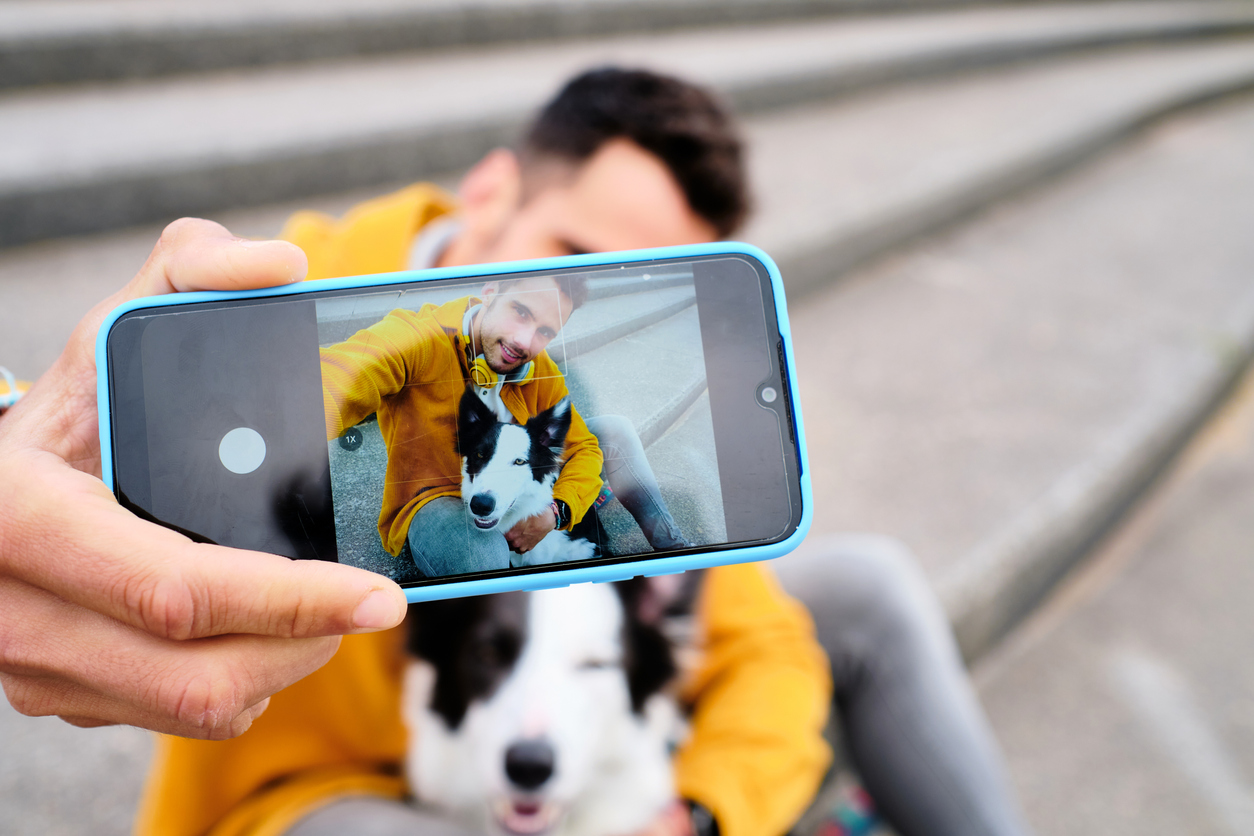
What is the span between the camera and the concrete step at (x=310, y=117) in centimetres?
117

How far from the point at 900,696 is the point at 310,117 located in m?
1.48

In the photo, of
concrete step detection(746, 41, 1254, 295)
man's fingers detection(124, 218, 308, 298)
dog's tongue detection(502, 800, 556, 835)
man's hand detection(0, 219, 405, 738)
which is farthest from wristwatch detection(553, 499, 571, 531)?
concrete step detection(746, 41, 1254, 295)

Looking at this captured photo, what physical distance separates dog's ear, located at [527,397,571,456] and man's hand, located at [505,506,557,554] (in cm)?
4

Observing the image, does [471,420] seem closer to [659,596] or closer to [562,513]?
[562,513]

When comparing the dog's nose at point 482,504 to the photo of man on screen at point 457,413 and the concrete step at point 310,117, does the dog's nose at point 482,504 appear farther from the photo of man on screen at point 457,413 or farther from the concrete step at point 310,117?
the concrete step at point 310,117

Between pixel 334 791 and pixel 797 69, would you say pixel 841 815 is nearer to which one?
pixel 334 791

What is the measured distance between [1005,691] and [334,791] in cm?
108

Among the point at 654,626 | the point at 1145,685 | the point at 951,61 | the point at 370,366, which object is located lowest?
the point at 1145,685

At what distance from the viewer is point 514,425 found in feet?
1.61

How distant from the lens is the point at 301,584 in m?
0.40

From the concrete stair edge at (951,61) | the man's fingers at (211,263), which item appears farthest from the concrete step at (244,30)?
the man's fingers at (211,263)

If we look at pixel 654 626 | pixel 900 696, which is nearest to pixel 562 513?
pixel 654 626

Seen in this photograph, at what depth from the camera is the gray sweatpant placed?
91 centimetres

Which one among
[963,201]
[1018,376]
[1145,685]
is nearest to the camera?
A: [1145,685]
